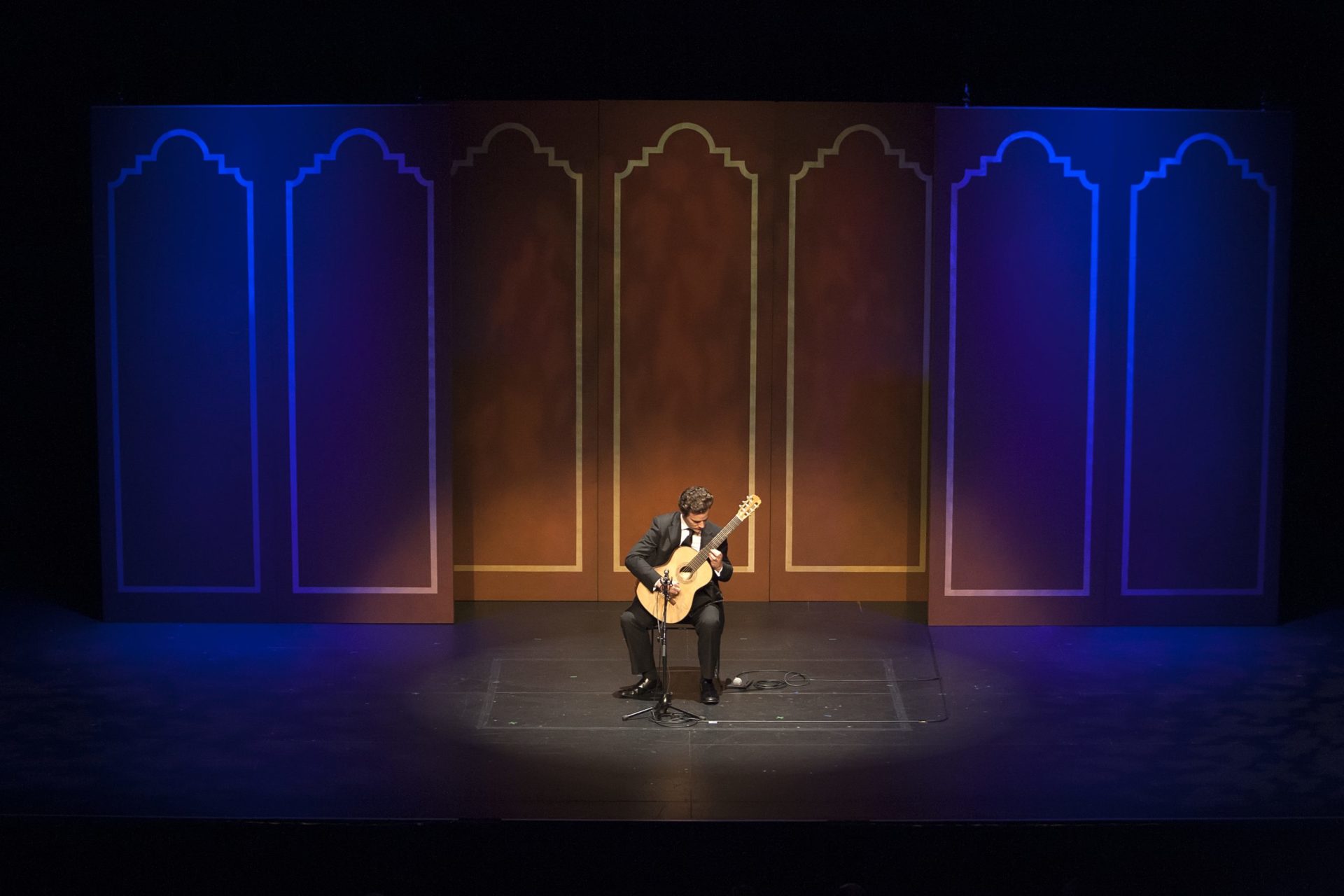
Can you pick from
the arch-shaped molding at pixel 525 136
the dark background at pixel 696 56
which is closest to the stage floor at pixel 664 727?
the dark background at pixel 696 56

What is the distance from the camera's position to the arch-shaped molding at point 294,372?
738 cm

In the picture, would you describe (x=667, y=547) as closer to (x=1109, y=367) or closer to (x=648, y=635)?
(x=648, y=635)

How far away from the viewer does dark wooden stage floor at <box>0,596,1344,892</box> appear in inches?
203

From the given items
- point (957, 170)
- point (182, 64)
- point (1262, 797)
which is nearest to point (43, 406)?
point (182, 64)

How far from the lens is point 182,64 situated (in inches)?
298

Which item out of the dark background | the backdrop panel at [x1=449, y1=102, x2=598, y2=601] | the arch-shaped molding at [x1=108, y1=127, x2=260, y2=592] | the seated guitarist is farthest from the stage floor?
the dark background

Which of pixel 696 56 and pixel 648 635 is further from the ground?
pixel 696 56

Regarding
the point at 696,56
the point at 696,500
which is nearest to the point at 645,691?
the point at 696,500

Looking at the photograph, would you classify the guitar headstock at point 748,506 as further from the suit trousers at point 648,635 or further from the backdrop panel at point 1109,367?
the backdrop panel at point 1109,367

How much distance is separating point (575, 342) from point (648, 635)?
80.0 inches

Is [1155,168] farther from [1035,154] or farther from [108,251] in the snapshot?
[108,251]

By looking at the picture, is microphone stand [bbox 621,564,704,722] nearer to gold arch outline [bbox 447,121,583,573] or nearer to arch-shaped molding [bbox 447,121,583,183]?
gold arch outline [bbox 447,121,583,573]

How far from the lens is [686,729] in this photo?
19.8 ft

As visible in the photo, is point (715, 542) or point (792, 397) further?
point (792, 397)
